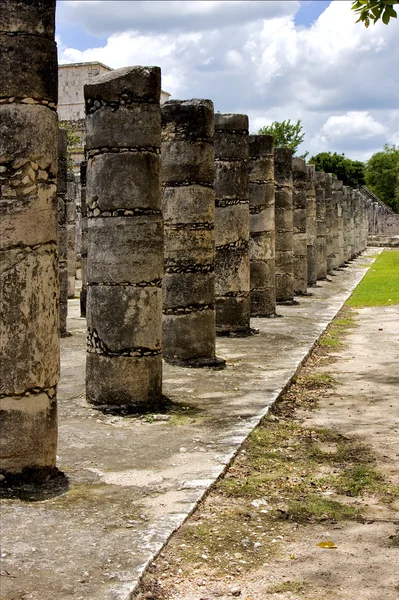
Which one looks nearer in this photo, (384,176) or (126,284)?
(126,284)

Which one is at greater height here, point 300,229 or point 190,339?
point 300,229

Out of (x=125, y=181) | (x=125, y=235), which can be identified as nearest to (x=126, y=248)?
(x=125, y=235)

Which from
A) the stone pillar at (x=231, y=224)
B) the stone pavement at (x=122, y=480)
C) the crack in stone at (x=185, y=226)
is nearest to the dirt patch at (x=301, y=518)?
the stone pavement at (x=122, y=480)

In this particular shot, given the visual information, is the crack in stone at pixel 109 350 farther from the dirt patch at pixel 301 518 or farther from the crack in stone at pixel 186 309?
the crack in stone at pixel 186 309

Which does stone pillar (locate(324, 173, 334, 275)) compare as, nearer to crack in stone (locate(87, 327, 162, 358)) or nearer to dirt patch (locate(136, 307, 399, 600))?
dirt patch (locate(136, 307, 399, 600))

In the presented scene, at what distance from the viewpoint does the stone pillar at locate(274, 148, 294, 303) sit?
62.4ft

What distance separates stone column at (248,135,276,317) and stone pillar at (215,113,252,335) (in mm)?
2623

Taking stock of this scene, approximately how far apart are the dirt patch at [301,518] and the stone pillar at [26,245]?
1177mm

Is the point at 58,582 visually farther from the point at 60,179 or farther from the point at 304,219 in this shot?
the point at 304,219

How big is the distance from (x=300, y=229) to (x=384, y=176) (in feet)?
247

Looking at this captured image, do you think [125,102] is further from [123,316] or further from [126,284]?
[123,316]

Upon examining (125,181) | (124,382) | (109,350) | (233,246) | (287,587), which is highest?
(125,181)

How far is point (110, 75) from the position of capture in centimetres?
813

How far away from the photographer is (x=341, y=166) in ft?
245
